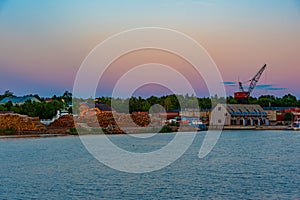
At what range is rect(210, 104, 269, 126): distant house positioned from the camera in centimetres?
3719

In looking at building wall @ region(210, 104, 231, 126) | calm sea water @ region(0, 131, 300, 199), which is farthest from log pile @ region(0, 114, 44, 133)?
building wall @ region(210, 104, 231, 126)

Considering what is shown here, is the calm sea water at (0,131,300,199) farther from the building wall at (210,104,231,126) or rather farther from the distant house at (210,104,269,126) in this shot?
the distant house at (210,104,269,126)

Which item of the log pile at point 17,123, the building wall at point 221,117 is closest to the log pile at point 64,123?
the log pile at point 17,123

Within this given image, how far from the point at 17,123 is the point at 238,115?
17.7 metres

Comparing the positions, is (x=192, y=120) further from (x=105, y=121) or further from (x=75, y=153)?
(x=75, y=153)

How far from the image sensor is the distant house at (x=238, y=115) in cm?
3719

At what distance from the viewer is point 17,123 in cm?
2767

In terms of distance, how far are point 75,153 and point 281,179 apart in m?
7.92

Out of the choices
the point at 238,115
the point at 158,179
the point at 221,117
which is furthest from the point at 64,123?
the point at 158,179

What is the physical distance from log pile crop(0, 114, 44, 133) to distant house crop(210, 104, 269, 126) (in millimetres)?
15021

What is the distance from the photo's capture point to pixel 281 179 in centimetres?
968

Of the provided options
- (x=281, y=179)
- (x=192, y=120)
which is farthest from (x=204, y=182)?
(x=192, y=120)

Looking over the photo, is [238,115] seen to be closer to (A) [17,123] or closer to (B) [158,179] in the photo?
(A) [17,123]

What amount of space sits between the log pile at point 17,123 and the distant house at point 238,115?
15021 mm
